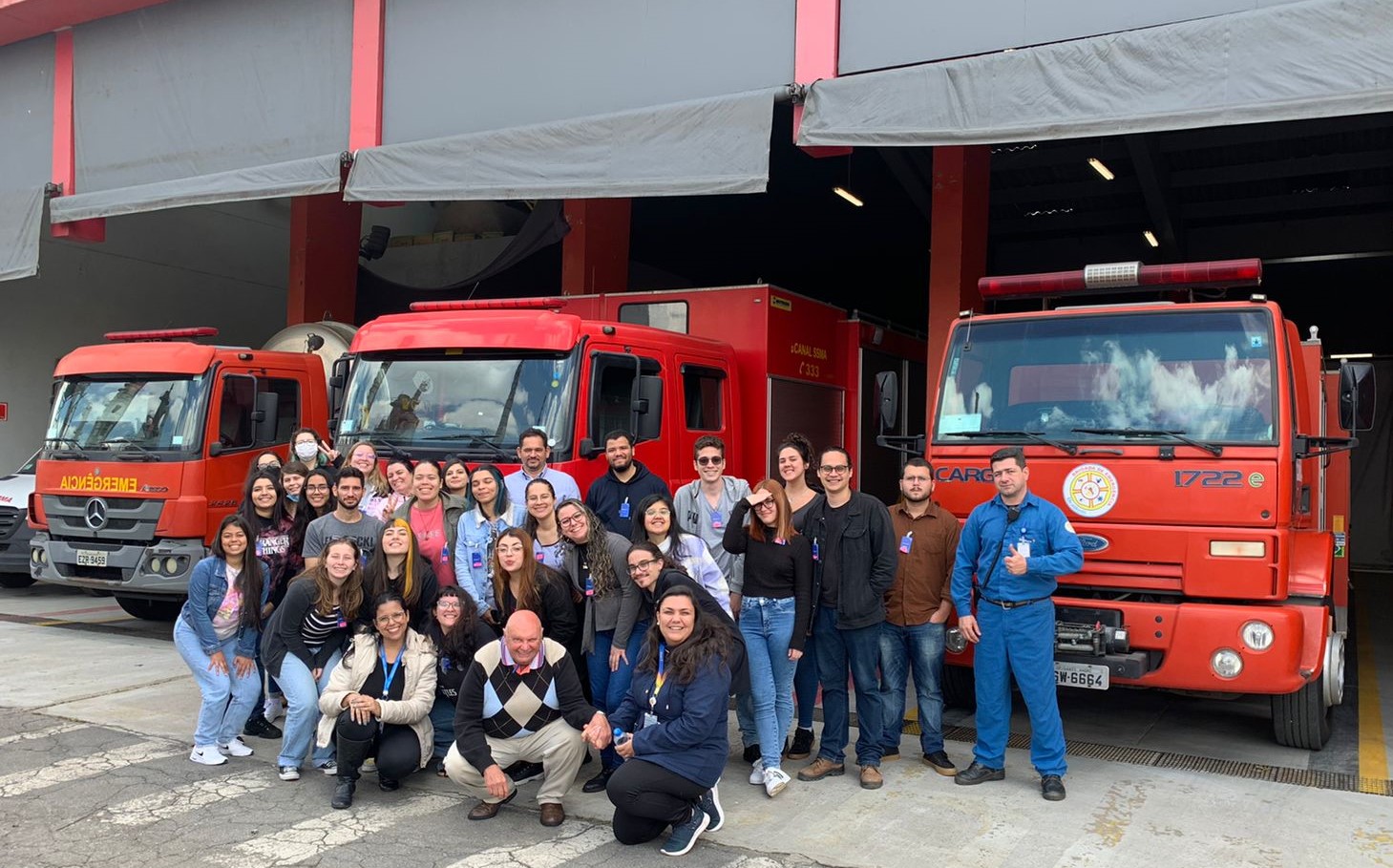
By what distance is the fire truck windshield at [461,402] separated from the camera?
727cm

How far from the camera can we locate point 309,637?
222 inches

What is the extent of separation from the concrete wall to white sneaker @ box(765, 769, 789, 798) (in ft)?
46.1

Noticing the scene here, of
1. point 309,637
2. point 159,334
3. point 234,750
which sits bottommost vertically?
point 234,750

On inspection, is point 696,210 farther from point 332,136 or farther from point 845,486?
point 845,486

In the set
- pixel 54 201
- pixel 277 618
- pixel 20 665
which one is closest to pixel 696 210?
pixel 54 201

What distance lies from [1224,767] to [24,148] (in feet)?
45.9

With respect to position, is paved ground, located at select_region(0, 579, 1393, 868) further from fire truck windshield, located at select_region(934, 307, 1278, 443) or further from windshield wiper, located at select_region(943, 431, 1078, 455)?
fire truck windshield, located at select_region(934, 307, 1278, 443)

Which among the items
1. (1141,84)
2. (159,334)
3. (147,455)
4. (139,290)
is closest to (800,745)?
(1141,84)

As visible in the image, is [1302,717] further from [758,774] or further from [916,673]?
[758,774]

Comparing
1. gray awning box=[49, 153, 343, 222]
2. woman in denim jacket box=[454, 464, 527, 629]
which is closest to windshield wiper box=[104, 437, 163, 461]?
gray awning box=[49, 153, 343, 222]

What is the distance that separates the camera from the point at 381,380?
791 cm

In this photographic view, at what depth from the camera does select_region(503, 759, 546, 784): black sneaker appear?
5.43 m

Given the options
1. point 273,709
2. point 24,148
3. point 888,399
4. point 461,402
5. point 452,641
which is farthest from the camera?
point 24,148

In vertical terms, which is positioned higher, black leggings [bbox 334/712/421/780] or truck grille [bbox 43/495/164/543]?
truck grille [bbox 43/495/164/543]
